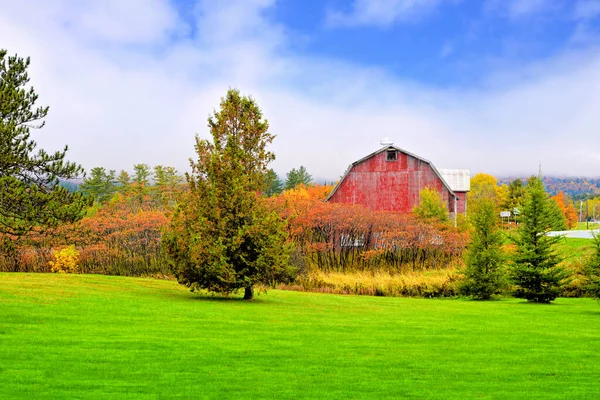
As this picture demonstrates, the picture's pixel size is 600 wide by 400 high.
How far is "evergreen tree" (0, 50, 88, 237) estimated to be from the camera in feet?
72.7

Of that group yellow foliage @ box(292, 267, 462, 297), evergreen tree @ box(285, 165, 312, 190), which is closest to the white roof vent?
yellow foliage @ box(292, 267, 462, 297)

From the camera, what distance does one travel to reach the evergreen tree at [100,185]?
83000 millimetres

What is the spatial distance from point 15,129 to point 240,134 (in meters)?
8.38

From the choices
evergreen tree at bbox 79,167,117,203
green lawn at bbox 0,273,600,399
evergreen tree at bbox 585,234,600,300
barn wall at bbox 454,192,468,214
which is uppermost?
evergreen tree at bbox 79,167,117,203

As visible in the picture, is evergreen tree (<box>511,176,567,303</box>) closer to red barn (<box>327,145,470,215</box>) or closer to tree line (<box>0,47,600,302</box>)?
tree line (<box>0,47,600,302</box>)

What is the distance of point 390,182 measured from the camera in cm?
5225

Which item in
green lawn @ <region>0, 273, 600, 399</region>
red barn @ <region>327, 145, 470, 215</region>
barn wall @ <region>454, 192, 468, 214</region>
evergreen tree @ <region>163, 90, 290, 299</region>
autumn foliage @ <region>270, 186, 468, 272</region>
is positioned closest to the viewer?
green lawn @ <region>0, 273, 600, 399</region>

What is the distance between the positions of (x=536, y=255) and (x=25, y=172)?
64.4ft

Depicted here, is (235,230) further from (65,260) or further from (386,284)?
(65,260)

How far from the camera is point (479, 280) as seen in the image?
1059 inches

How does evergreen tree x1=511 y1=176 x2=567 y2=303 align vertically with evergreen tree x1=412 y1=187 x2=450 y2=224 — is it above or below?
below

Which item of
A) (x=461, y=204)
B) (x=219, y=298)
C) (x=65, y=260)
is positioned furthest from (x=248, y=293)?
(x=461, y=204)

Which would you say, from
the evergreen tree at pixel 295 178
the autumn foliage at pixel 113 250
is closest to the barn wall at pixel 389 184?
the autumn foliage at pixel 113 250

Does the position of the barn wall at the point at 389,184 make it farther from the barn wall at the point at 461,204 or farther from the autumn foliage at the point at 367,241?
the autumn foliage at the point at 367,241
